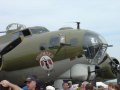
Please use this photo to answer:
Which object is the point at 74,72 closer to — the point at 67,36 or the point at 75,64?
the point at 75,64

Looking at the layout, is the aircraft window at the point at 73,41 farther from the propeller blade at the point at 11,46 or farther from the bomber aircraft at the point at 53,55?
the propeller blade at the point at 11,46

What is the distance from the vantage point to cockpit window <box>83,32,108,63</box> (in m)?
16.0

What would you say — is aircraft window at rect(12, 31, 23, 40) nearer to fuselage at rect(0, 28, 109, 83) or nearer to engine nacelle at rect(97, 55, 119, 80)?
fuselage at rect(0, 28, 109, 83)

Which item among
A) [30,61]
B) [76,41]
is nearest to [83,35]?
[76,41]

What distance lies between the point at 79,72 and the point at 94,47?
1.29m

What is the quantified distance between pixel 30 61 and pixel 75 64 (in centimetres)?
217

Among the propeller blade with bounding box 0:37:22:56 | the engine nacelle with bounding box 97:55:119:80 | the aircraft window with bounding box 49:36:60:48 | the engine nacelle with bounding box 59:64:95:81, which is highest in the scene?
the aircraft window with bounding box 49:36:60:48

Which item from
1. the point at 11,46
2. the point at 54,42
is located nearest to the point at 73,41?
the point at 54,42

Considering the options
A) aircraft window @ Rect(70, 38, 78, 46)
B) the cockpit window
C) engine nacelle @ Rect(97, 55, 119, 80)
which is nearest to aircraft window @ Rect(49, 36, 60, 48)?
aircraft window @ Rect(70, 38, 78, 46)

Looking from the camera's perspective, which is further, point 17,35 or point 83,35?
point 17,35

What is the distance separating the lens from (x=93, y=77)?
17.1 metres

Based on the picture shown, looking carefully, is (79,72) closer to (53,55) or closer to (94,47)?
(94,47)

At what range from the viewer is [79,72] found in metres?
16.1

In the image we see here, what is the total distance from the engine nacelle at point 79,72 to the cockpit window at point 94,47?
17.8 inches
